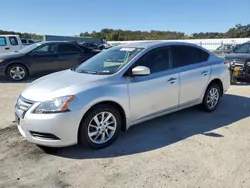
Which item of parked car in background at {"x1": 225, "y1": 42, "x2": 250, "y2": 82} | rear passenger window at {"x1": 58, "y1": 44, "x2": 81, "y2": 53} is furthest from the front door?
rear passenger window at {"x1": 58, "y1": 44, "x2": 81, "y2": 53}

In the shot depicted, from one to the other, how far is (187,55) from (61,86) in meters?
2.57

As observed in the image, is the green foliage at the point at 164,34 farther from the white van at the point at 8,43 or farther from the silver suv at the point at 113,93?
the silver suv at the point at 113,93

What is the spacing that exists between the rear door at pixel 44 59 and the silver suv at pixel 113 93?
5759mm

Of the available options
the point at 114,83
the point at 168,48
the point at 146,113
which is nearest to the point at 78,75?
the point at 114,83

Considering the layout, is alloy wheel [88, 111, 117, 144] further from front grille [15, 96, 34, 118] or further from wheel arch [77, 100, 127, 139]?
front grille [15, 96, 34, 118]

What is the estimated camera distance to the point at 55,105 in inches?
134

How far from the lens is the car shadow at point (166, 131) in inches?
147

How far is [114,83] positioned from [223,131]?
2098mm

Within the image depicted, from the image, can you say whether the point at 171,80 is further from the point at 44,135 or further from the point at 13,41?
the point at 13,41

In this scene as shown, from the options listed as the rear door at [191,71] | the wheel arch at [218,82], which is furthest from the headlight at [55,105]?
the wheel arch at [218,82]

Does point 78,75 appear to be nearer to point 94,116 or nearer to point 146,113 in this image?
point 94,116

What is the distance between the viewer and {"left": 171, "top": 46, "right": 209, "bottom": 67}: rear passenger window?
4.79m

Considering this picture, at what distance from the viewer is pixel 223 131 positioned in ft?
14.5

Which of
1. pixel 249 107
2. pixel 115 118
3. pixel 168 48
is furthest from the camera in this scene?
pixel 249 107
